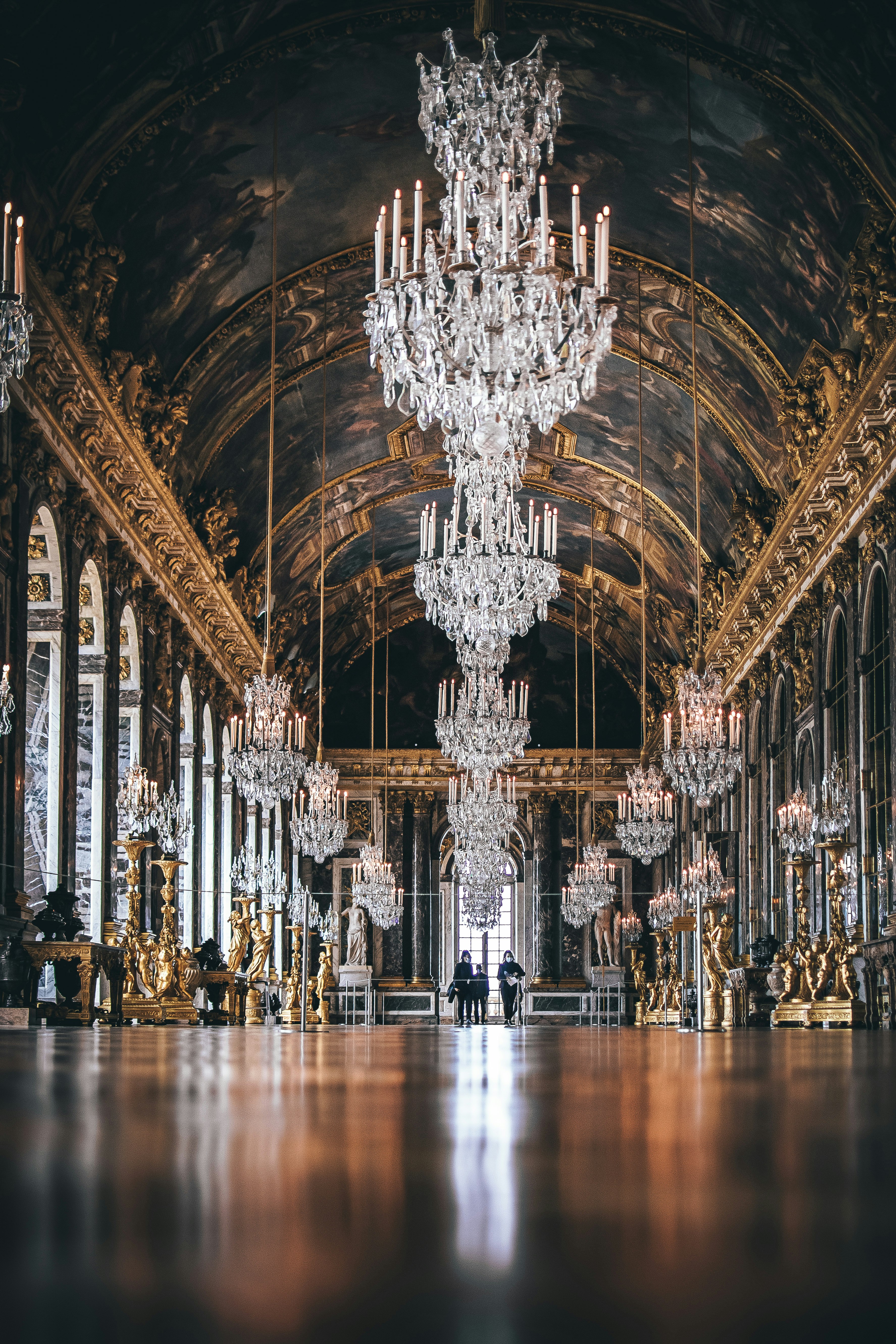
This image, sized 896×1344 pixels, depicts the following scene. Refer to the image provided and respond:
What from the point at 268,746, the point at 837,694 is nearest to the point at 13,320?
the point at 268,746

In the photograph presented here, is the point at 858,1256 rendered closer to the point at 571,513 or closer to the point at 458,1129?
the point at 458,1129

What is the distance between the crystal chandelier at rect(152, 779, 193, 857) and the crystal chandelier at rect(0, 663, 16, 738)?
9.13 feet

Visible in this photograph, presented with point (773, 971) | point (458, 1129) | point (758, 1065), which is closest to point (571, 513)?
point (773, 971)

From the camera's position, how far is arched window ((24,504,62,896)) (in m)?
14.7

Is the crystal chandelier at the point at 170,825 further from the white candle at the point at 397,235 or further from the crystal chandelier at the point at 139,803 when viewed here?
the white candle at the point at 397,235

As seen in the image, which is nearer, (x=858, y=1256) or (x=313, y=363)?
(x=858, y=1256)

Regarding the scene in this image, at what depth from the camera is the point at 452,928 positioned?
35.5 m

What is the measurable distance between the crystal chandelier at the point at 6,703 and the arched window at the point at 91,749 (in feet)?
16.2

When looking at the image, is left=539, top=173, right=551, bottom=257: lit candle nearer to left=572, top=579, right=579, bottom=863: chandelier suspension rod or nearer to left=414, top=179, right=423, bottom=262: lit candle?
left=414, top=179, right=423, bottom=262: lit candle

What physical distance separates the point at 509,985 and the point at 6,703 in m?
17.8

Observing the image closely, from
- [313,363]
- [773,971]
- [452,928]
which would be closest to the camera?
[773,971]

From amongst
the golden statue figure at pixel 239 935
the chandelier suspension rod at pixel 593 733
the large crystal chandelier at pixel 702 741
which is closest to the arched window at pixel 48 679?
the golden statue figure at pixel 239 935

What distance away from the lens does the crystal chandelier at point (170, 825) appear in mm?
14555

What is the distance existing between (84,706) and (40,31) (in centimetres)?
767
